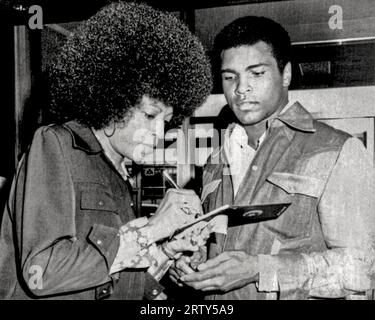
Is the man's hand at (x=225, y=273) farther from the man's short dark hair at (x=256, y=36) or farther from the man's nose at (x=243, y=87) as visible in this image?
the man's short dark hair at (x=256, y=36)

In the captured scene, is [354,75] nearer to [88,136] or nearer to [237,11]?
[237,11]

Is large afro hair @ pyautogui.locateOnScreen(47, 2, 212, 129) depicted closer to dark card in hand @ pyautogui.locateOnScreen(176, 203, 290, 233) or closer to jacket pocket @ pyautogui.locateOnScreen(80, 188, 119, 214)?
jacket pocket @ pyautogui.locateOnScreen(80, 188, 119, 214)

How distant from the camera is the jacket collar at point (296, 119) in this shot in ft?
4.33

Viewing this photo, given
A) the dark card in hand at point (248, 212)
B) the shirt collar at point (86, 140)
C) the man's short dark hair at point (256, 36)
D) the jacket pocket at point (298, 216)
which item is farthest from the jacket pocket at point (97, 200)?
the man's short dark hair at point (256, 36)

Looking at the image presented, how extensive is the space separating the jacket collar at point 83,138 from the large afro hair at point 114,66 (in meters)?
0.05

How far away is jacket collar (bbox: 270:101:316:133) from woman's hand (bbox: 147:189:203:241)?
1.42 ft

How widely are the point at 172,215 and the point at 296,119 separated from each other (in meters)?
0.56

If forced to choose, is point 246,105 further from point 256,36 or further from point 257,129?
point 256,36

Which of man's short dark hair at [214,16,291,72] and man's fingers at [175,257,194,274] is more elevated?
man's short dark hair at [214,16,291,72]

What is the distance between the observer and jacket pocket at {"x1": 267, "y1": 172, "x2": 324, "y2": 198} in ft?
4.02

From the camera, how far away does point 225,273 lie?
117 cm

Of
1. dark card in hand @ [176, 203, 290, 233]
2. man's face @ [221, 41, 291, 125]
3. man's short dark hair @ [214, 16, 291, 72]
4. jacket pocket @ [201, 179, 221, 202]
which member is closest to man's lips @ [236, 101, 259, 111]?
man's face @ [221, 41, 291, 125]
